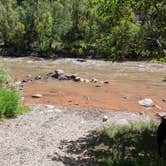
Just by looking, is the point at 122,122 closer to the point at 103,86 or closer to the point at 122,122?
the point at 122,122

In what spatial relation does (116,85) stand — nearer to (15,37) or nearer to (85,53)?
(85,53)

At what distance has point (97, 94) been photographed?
2358 centimetres

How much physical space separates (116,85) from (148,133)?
12.6m

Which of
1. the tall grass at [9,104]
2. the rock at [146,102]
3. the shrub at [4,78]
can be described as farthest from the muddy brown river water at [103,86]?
the tall grass at [9,104]

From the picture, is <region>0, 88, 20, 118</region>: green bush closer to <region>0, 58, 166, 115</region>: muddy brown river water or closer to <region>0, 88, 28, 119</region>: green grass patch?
<region>0, 88, 28, 119</region>: green grass patch

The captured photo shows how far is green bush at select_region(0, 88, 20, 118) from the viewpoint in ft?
55.0

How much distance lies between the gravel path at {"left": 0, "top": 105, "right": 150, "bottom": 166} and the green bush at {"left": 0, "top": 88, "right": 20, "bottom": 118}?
39cm

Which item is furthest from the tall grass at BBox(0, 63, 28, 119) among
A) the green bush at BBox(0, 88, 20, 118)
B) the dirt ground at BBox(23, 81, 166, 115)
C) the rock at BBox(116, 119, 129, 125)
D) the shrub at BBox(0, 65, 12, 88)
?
the rock at BBox(116, 119, 129, 125)

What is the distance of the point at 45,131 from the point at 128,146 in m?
3.24

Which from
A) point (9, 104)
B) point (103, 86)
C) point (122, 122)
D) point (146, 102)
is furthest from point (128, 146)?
point (103, 86)

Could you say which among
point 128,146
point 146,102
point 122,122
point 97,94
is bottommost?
point 97,94

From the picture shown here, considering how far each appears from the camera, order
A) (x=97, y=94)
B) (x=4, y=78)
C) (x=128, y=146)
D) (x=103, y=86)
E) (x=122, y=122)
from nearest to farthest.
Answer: (x=128, y=146)
(x=122, y=122)
(x=4, y=78)
(x=97, y=94)
(x=103, y=86)

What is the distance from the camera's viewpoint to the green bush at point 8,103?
16.8m

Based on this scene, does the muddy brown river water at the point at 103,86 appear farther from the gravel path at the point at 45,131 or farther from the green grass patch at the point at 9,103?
the green grass patch at the point at 9,103
